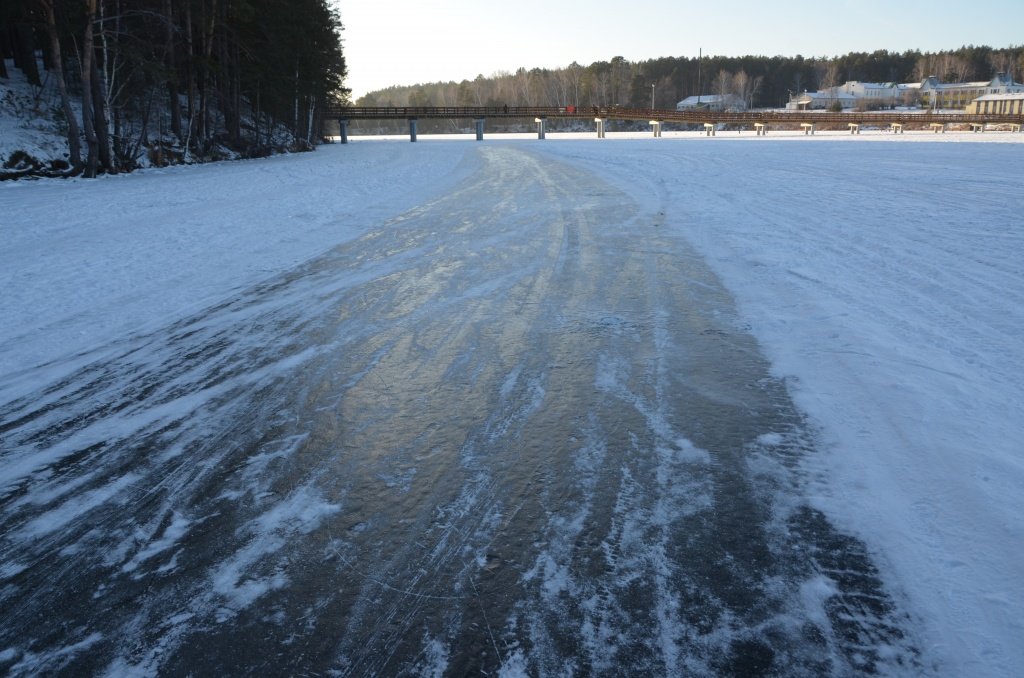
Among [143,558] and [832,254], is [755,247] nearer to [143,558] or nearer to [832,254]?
[832,254]

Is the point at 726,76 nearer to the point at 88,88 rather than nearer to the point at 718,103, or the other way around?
the point at 718,103

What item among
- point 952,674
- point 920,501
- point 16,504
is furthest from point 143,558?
point 920,501

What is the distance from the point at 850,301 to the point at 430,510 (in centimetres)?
464

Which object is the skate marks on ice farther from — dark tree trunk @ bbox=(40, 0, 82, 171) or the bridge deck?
the bridge deck

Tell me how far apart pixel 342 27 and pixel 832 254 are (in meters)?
57.7

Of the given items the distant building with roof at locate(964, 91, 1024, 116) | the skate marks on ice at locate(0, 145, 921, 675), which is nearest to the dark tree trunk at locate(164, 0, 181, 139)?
the skate marks on ice at locate(0, 145, 921, 675)

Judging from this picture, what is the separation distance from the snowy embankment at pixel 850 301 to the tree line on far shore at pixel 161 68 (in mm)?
6800

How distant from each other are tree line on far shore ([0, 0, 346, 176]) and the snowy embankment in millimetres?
6800

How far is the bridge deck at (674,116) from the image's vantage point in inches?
2206

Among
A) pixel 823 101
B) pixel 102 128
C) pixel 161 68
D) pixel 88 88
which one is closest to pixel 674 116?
pixel 161 68

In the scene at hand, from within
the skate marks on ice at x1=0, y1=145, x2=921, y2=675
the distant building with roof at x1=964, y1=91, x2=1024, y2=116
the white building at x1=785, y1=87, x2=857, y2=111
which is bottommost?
the skate marks on ice at x1=0, y1=145, x2=921, y2=675

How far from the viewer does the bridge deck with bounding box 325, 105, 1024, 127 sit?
184 ft

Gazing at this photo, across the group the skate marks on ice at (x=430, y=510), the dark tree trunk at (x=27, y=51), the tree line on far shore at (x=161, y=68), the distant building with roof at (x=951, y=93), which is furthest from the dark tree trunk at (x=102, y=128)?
the distant building with roof at (x=951, y=93)

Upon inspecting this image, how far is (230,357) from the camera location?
4781 millimetres
